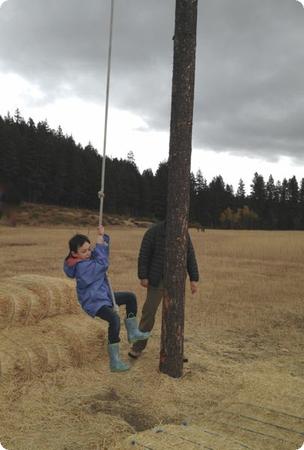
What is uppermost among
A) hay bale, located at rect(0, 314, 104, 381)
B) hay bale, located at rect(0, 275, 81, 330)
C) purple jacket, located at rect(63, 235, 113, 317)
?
purple jacket, located at rect(63, 235, 113, 317)

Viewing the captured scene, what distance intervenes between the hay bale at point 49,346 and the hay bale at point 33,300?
13cm

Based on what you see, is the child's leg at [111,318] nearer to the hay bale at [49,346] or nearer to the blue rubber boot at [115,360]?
the blue rubber boot at [115,360]

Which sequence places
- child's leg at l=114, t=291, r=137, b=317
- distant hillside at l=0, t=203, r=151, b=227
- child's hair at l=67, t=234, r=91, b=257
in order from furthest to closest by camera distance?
distant hillside at l=0, t=203, r=151, b=227 → child's leg at l=114, t=291, r=137, b=317 → child's hair at l=67, t=234, r=91, b=257

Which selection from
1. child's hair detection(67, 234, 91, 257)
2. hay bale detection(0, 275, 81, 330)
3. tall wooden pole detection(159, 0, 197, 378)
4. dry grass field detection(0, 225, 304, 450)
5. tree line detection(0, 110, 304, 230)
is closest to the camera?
dry grass field detection(0, 225, 304, 450)

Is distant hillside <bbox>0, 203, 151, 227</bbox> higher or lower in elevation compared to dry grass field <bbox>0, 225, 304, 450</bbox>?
higher

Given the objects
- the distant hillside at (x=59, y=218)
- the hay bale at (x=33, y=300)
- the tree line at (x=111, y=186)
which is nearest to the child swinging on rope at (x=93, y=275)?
the hay bale at (x=33, y=300)

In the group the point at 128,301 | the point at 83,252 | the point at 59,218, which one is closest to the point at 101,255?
the point at 83,252

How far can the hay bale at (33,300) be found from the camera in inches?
260

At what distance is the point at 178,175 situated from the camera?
6285 mm

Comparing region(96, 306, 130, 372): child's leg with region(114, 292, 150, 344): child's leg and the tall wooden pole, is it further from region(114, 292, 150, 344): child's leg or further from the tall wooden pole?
the tall wooden pole

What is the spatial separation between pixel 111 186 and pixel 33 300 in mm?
76397

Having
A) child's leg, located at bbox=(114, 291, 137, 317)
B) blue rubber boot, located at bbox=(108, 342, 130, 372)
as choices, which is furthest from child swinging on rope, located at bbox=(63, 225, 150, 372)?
child's leg, located at bbox=(114, 291, 137, 317)

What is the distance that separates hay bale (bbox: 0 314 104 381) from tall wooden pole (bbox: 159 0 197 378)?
1339 millimetres

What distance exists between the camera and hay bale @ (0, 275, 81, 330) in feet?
21.7
